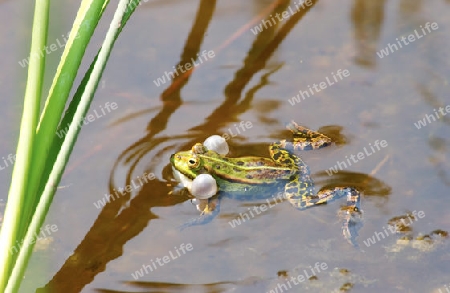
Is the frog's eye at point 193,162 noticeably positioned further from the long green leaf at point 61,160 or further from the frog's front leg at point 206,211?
the long green leaf at point 61,160

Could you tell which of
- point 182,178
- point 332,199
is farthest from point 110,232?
point 332,199

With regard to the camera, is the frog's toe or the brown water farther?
the frog's toe

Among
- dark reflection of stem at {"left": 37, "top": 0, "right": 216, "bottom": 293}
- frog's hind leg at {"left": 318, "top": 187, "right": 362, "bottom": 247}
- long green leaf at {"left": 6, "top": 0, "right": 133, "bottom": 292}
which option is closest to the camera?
long green leaf at {"left": 6, "top": 0, "right": 133, "bottom": 292}

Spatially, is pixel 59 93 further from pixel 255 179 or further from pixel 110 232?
pixel 255 179

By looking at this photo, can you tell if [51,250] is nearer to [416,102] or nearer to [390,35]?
[416,102]

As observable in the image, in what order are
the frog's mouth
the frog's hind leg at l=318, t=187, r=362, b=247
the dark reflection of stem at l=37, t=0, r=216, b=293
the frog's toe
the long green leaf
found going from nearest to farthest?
the long green leaf
the dark reflection of stem at l=37, t=0, r=216, b=293
the frog's hind leg at l=318, t=187, r=362, b=247
the frog's toe
the frog's mouth

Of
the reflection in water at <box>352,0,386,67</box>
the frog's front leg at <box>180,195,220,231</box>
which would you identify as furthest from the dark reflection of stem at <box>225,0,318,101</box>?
the frog's front leg at <box>180,195,220,231</box>

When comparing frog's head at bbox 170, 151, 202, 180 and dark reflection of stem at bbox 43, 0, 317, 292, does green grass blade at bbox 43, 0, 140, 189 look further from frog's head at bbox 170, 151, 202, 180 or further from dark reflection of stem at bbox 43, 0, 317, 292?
frog's head at bbox 170, 151, 202, 180
